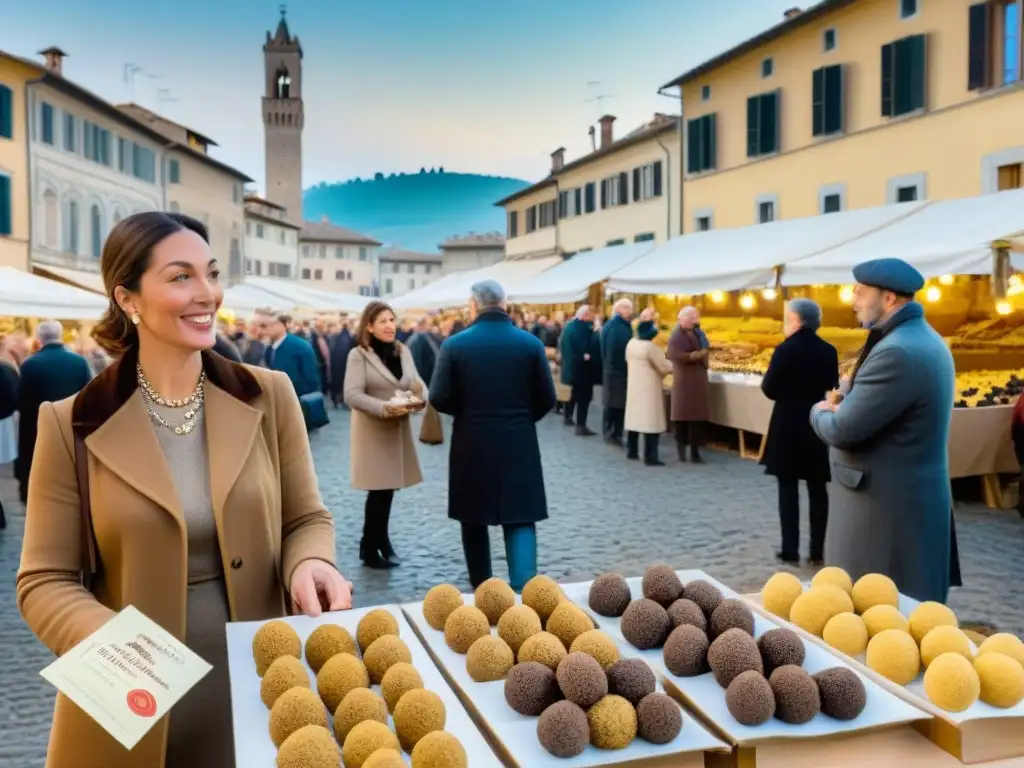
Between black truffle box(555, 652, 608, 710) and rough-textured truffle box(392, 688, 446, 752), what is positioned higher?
black truffle box(555, 652, 608, 710)

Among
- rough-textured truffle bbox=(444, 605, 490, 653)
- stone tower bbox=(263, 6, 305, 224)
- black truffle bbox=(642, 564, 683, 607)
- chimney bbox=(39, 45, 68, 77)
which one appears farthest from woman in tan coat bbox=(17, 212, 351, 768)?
stone tower bbox=(263, 6, 305, 224)

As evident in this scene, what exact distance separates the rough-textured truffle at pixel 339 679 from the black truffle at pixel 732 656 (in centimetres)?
71

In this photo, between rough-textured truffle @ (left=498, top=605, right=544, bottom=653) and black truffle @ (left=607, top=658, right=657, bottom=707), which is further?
rough-textured truffle @ (left=498, top=605, right=544, bottom=653)

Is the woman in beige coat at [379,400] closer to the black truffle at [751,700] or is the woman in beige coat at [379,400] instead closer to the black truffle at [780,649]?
the black truffle at [780,649]

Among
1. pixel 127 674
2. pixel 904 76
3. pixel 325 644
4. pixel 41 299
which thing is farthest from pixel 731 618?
pixel 904 76

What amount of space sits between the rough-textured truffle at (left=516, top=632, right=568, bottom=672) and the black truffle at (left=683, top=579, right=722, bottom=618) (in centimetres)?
41

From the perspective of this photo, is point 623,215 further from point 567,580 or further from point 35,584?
point 35,584

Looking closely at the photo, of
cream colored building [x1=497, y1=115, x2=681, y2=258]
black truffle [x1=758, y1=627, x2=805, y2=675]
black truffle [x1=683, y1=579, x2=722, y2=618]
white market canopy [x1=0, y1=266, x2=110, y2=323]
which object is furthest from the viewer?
cream colored building [x1=497, y1=115, x2=681, y2=258]

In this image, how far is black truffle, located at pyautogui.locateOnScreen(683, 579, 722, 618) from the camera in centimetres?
229

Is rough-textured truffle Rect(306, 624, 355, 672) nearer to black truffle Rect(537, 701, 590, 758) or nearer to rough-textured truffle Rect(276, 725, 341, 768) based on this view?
rough-textured truffle Rect(276, 725, 341, 768)

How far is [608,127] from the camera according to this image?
36031 mm

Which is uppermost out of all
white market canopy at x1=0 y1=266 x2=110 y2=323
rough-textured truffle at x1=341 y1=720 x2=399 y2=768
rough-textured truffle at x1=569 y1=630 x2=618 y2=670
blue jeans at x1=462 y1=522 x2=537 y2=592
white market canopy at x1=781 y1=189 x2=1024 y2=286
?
white market canopy at x1=781 y1=189 x2=1024 y2=286

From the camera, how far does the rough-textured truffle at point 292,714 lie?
174 cm

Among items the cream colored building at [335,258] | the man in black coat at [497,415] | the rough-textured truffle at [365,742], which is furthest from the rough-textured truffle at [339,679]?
the cream colored building at [335,258]
